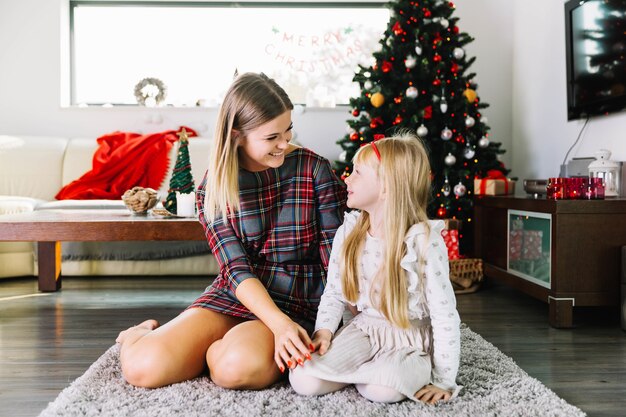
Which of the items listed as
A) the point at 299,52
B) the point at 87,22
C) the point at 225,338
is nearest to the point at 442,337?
the point at 225,338

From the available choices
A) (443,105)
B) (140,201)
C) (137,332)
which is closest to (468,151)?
(443,105)

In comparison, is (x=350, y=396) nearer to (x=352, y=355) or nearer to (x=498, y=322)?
(x=352, y=355)

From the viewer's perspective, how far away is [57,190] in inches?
163

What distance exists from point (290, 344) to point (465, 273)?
6.40 feet

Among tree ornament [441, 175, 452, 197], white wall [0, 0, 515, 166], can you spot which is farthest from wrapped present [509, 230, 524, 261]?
white wall [0, 0, 515, 166]

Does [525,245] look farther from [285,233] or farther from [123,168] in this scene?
[123,168]

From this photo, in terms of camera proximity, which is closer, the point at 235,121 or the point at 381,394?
the point at 381,394

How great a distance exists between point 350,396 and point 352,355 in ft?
0.33

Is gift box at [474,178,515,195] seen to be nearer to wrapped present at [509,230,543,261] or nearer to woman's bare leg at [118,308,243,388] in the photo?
wrapped present at [509,230,543,261]

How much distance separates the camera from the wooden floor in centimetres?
159

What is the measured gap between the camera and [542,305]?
277 cm

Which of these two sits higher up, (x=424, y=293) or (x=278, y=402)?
(x=424, y=293)

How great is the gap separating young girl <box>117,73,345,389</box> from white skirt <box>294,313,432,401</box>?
0.26 feet

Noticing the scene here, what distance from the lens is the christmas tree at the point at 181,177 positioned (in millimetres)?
2633
